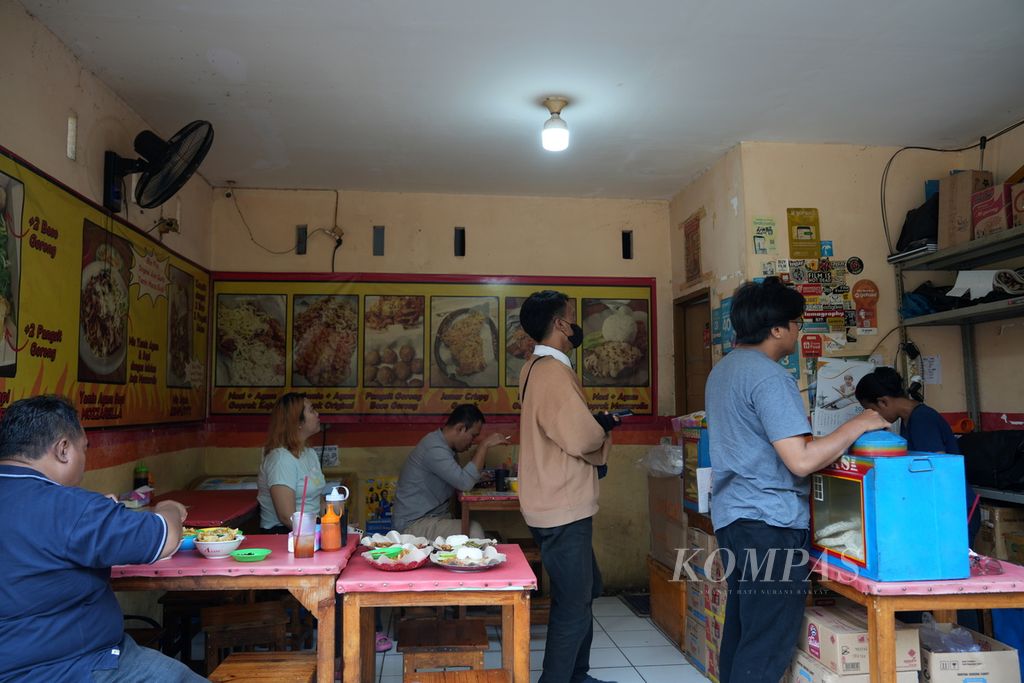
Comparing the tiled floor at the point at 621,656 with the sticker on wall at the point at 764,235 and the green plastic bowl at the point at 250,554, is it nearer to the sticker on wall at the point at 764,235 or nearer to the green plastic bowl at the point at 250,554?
the green plastic bowl at the point at 250,554

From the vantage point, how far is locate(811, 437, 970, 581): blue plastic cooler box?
2.28 m

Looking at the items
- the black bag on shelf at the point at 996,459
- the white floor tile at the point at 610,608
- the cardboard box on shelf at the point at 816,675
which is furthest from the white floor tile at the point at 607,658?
the black bag on shelf at the point at 996,459

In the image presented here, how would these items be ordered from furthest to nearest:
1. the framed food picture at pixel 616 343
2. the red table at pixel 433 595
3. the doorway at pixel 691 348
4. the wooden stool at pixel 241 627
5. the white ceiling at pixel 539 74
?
A: the framed food picture at pixel 616 343 < the doorway at pixel 691 348 < the wooden stool at pixel 241 627 < the white ceiling at pixel 539 74 < the red table at pixel 433 595

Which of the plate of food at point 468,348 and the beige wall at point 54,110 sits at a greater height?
the beige wall at point 54,110

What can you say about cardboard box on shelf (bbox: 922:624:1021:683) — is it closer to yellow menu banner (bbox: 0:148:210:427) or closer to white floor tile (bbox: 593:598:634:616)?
white floor tile (bbox: 593:598:634:616)

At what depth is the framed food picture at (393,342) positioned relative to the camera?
5660 millimetres

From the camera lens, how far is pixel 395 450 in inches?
221

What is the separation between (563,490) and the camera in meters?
3.13

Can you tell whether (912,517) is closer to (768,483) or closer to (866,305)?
(768,483)

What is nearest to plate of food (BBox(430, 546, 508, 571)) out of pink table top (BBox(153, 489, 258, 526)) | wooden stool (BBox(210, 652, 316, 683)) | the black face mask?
wooden stool (BBox(210, 652, 316, 683))

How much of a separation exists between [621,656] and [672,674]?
37 centimetres

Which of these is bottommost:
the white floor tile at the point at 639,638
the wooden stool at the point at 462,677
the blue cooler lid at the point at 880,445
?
the white floor tile at the point at 639,638

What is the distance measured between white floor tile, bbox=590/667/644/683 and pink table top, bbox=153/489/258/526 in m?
2.18

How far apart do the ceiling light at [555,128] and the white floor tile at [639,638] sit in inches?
120
